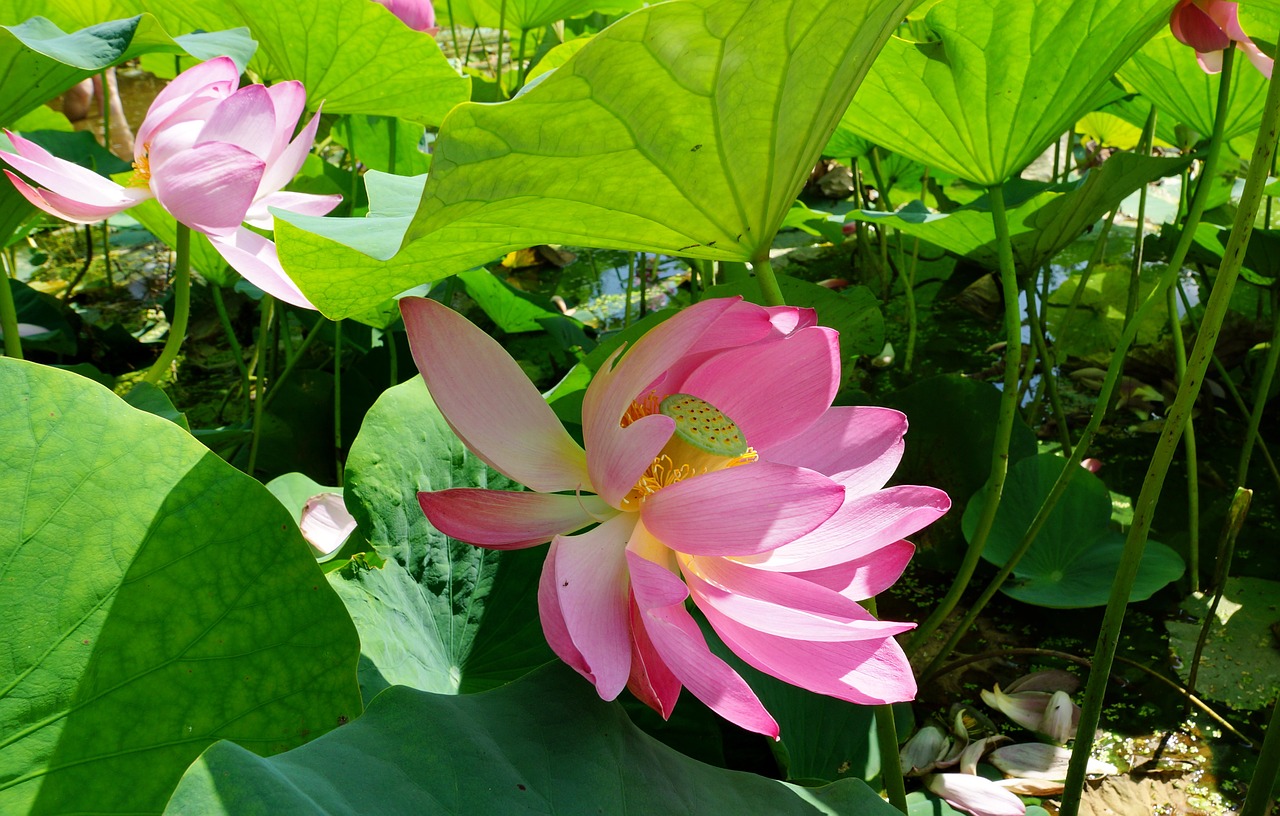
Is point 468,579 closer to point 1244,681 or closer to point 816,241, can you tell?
point 1244,681

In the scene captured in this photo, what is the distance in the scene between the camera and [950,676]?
968 millimetres

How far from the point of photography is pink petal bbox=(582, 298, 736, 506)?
0.46 meters

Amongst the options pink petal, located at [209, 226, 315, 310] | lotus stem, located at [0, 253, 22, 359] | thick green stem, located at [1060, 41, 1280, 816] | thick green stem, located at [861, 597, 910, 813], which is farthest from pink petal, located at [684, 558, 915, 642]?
lotus stem, located at [0, 253, 22, 359]

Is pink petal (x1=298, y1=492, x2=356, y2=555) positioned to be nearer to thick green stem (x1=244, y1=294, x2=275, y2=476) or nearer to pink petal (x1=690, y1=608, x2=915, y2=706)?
thick green stem (x1=244, y1=294, x2=275, y2=476)

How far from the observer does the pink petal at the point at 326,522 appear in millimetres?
789

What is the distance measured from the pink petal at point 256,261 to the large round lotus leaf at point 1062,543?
788 mm

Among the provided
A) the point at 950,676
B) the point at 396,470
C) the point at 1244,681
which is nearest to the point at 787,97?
the point at 396,470

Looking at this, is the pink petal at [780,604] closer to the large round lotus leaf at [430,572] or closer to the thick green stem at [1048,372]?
the large round lotus leaf at [430,572]

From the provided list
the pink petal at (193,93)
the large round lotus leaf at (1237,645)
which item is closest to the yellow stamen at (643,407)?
the pink petal at (193,93)

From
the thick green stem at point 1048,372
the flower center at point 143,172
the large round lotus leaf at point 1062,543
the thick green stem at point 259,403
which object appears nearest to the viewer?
the flower center at point 143,172

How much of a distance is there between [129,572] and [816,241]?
221 cm

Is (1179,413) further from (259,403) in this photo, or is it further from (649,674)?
(259,403)

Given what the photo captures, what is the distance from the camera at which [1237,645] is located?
99cm

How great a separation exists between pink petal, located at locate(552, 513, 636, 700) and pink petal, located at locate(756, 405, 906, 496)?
0.13 meters
